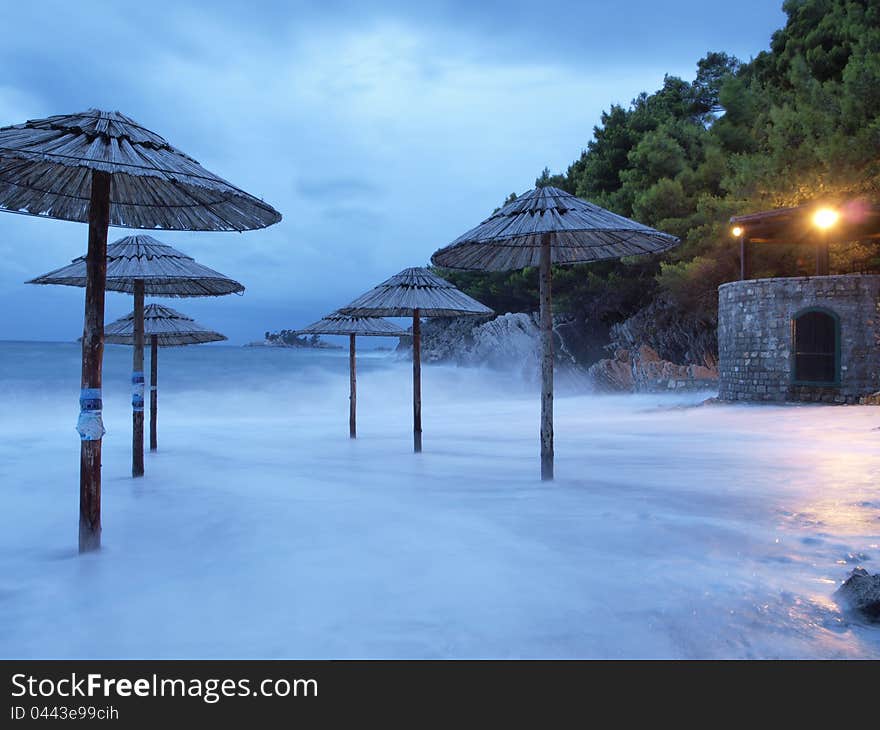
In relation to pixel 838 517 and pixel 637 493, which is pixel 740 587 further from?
pixel 637 493

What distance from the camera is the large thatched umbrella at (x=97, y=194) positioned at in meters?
3.73

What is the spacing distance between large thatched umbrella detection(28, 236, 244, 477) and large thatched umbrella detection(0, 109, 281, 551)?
172 cm

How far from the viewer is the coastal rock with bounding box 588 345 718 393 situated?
2030cm

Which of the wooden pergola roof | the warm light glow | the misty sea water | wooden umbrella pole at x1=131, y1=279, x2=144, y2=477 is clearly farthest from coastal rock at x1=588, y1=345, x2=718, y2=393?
wooden umbrella pole at x1=131, y1=279, x2=144, y2=477

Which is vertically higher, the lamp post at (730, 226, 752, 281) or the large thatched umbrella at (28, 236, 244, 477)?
the lamp post at (730, 226, 752, 281)

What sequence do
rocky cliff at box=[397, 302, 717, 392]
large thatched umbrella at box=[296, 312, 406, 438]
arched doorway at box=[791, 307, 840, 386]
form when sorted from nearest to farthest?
1. large thatched umbrella at box=[296, 312, 406, 438]
2. arched doorway at box=[791, 307, 840, 386]
3. rocky cliff at box=[397, 302, 717, 392]

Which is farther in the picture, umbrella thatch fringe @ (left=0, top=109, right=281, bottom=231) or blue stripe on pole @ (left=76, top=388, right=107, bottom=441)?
blue stripe on pole @ (left=76, top=388, right=107, bottom=441)

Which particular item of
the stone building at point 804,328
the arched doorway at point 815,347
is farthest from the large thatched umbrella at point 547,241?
the arched doorway at point 815,347

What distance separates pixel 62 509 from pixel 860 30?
26613 millimetres

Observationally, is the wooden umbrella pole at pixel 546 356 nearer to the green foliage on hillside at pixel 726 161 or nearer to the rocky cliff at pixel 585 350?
the green foliage on hillside at pixel 726 161

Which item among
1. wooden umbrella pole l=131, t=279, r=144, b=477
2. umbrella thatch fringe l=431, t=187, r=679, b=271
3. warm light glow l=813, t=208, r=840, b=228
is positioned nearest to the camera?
umbrella thatch fringe l=431, t=187, r=679, b=271

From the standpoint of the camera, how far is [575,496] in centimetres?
579

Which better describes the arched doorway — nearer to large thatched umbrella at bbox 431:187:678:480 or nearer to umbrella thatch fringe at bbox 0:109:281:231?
large thatched umbrella at bbox 431:187:678:480

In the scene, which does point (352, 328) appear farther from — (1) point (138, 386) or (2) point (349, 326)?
(1) point (138, 386)
